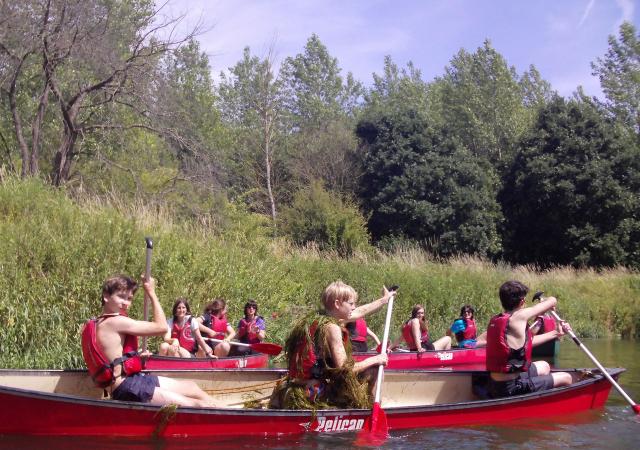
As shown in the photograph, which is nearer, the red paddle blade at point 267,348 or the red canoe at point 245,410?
the red canoe at point 245,410

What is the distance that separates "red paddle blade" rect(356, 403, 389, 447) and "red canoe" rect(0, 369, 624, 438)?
7 cm

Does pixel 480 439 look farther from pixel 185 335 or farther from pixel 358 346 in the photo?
pixel 185 335

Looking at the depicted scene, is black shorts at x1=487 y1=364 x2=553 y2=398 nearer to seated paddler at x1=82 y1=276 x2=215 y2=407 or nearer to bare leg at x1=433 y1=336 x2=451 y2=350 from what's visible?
seated paddler at x1=82 y1=276 x2=215 y2=407

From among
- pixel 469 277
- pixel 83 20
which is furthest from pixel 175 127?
pixel 469 277

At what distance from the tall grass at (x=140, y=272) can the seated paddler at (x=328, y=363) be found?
4283 millimetres

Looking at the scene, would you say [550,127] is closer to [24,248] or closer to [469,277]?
[469,277]

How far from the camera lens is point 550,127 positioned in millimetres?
33062

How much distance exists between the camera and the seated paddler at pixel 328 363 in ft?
24.1

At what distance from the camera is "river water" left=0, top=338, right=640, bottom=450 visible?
282 inches

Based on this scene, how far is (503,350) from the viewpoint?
27.2 feet

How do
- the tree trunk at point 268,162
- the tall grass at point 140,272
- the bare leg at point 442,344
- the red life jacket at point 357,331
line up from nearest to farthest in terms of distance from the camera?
the tall grass at point 140,272 → the red life jacket at point 357,331 → the bare leg at point 442,344 → the tree trunk at point 268,162

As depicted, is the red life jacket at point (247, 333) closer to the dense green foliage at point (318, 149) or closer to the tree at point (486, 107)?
the dense green foliage at point (318, 149)

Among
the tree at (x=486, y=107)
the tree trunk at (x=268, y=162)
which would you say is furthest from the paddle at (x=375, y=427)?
the tree at (x=486, y=107)

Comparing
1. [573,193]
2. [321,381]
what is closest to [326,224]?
[573,193]
